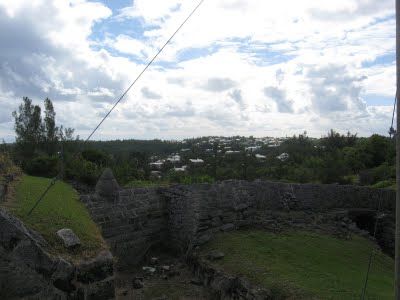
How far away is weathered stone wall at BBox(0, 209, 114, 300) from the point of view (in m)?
5.29

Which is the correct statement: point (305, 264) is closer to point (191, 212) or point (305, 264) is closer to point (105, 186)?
point (191, 212)

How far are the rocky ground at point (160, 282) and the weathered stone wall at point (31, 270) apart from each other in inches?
126

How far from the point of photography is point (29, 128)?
23.5 m

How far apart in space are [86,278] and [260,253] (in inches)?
198

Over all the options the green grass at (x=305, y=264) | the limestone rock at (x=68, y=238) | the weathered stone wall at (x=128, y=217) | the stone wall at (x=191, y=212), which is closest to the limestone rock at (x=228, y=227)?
the stone wall at (x=191, y=212)

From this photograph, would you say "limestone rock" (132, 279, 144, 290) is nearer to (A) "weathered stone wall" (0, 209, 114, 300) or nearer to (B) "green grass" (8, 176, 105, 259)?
(B) "green grass" (8, 176, 105, 259)

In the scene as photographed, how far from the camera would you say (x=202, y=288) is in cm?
924

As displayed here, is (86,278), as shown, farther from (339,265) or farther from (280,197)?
(280,197)

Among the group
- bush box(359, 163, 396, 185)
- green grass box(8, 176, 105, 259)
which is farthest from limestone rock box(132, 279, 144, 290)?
bush box(359, 163, 396, 185)

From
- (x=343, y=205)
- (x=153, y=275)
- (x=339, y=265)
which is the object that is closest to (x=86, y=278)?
(x=153, y=275)

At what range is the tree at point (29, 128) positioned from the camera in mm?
22906

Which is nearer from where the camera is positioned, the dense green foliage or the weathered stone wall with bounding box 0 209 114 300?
the weathered stone wall with bounding box 0 209 114 300

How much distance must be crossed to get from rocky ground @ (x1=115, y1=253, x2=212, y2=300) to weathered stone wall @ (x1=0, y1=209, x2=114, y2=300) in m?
3.20

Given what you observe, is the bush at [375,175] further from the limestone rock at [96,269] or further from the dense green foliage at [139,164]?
the limestone rock at [96,269]
